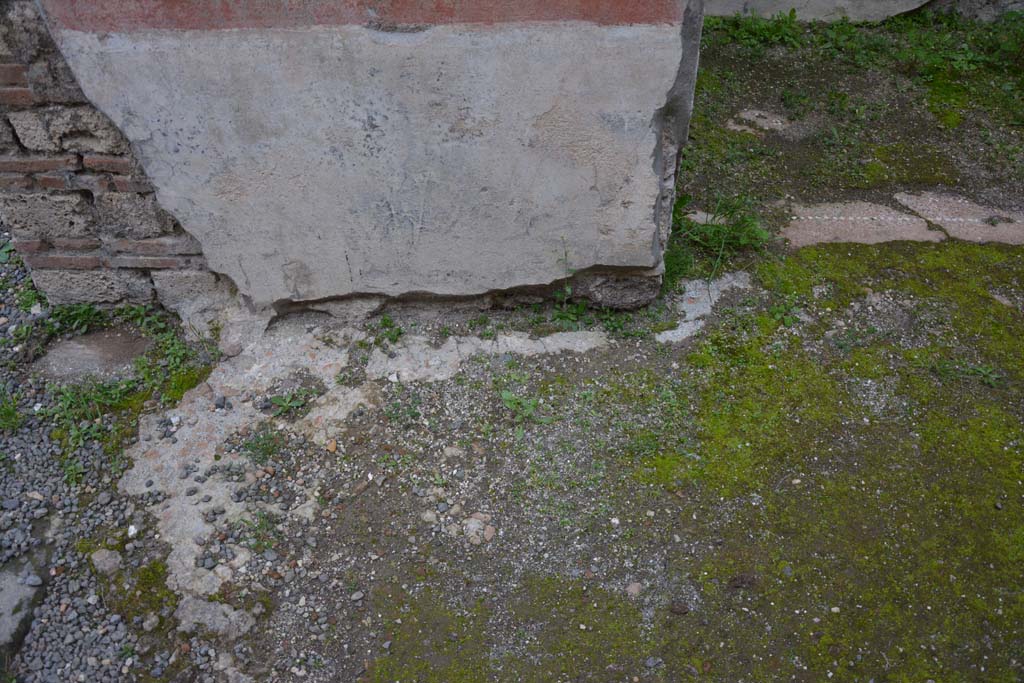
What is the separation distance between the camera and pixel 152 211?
3.06 metres

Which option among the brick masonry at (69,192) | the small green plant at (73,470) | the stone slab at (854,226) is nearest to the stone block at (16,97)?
the brick masonry at (69,192)

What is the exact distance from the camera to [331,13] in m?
2.55

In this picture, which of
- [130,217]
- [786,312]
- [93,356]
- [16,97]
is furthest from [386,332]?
[786,312]

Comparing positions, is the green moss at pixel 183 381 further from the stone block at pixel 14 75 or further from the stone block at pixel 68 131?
the stone block at pixel 14 75

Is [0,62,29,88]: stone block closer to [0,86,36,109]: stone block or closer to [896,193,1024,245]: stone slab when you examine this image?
[0,86,36,109]: stone block

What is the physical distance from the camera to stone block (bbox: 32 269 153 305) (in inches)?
128

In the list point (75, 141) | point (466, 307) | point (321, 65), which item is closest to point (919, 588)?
point (466, 307)

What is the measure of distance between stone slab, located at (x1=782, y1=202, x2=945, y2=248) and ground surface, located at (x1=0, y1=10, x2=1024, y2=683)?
0.02 m

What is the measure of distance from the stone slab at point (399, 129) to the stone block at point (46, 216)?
43cm

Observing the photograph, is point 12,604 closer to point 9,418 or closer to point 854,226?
point 9,418

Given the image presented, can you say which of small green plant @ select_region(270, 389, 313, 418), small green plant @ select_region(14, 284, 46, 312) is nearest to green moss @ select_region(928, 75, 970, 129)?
small green plant @ select_region(270, 389, 313, 418)

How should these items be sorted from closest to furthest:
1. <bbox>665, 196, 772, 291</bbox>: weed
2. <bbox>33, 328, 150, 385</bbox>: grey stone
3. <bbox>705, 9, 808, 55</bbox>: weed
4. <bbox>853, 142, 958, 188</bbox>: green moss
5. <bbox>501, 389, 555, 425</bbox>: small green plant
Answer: <bbox>501, 389, 555, 425</bbox>: small green plant < <bbox>33, 328, 150, 385</bbox>: grey stone < <bbox>665, 196, 772, 291</bbox>: weed < <bbox>853, 142, 958, 188</bbox>: green moss < <bbox>705, 9, 808, 55</bbox>: weed

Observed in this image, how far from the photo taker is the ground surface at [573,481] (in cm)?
240

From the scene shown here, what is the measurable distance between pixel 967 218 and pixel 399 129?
2.80 m
